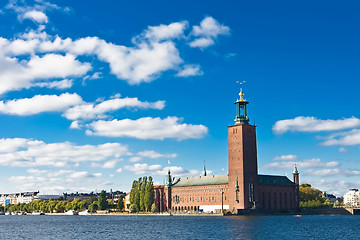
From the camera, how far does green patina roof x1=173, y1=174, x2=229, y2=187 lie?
13000 cm

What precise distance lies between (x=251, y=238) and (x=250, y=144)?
6982 centimetres

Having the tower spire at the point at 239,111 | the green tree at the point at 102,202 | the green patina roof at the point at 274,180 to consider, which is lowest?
the green tree at the point at 102,202

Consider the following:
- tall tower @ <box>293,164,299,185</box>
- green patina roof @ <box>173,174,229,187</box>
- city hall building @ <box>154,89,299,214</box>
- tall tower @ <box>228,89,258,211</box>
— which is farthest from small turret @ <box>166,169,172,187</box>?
tall tower @ <box>293,164,299,185</box>

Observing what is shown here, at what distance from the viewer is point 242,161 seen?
398 feet

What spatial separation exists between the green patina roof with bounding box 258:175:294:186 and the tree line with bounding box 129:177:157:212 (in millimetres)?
28002

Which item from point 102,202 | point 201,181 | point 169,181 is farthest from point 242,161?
point 102,202

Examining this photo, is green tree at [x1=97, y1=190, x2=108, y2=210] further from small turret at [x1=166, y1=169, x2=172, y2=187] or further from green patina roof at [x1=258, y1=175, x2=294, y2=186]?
green patina roof at [x1=258, y1=175, x2=294, y2=186]

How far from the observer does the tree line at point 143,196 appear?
135625mm

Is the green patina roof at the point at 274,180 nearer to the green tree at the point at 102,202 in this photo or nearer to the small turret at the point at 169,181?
the small turret at the point at 169,181

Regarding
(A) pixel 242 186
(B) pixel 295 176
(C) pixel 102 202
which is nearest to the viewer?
(A) pixel 242 186

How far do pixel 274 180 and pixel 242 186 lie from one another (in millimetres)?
13835

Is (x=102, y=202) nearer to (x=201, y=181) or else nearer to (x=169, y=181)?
→ (x=169, y=181)

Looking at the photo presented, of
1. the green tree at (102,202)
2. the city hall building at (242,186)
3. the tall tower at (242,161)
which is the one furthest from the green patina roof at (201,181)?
the green tree at (102,202)

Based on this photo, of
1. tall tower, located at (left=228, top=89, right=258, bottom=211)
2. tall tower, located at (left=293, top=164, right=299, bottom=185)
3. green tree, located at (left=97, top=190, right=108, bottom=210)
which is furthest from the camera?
green tree, located at (left=97, top=190, right=108, bottom=210)
